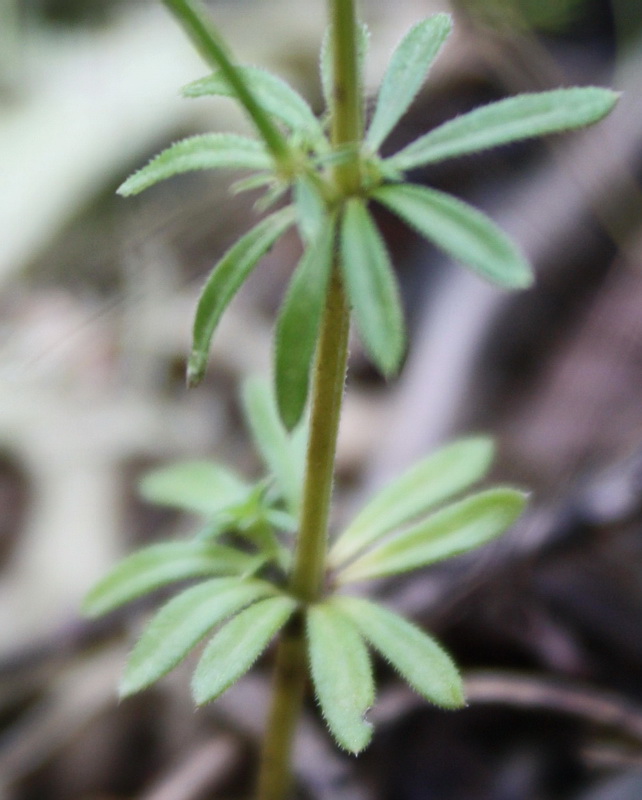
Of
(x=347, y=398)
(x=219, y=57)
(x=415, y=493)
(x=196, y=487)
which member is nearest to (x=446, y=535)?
(x=415, y=493)

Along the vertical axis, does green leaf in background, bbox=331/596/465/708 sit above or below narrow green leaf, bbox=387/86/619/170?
below

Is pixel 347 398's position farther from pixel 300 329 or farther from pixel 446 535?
pixel 300 329

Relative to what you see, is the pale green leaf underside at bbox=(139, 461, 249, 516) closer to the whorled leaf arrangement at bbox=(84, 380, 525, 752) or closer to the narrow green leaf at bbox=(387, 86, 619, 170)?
the whorled leaf arrangement at bbox=(84, 380, 525, 752)

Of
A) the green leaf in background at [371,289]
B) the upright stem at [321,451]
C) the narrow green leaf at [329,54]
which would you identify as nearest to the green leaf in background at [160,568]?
the upright stem at [321,451]

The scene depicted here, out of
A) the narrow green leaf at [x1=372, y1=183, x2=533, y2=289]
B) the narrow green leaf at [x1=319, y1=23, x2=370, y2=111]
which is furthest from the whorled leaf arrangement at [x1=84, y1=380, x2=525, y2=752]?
the narrow green leaf at [x1=319, y1=23, x2=370, y2=111]

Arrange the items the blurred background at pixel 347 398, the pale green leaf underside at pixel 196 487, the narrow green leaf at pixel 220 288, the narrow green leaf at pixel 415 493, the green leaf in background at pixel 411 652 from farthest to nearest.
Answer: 1. the blurred background at pixel 347 398
2. the pale green leaf underside at pixel 196 487
3. the narrow green leaf at pixel 415 493
4. the green leaf in background at pixel 411 652
5. the narrow green leaf at pixel 220 288

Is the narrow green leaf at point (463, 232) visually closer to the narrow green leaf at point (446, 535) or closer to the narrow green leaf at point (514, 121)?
the narrow green leaf at point (514, 121)
